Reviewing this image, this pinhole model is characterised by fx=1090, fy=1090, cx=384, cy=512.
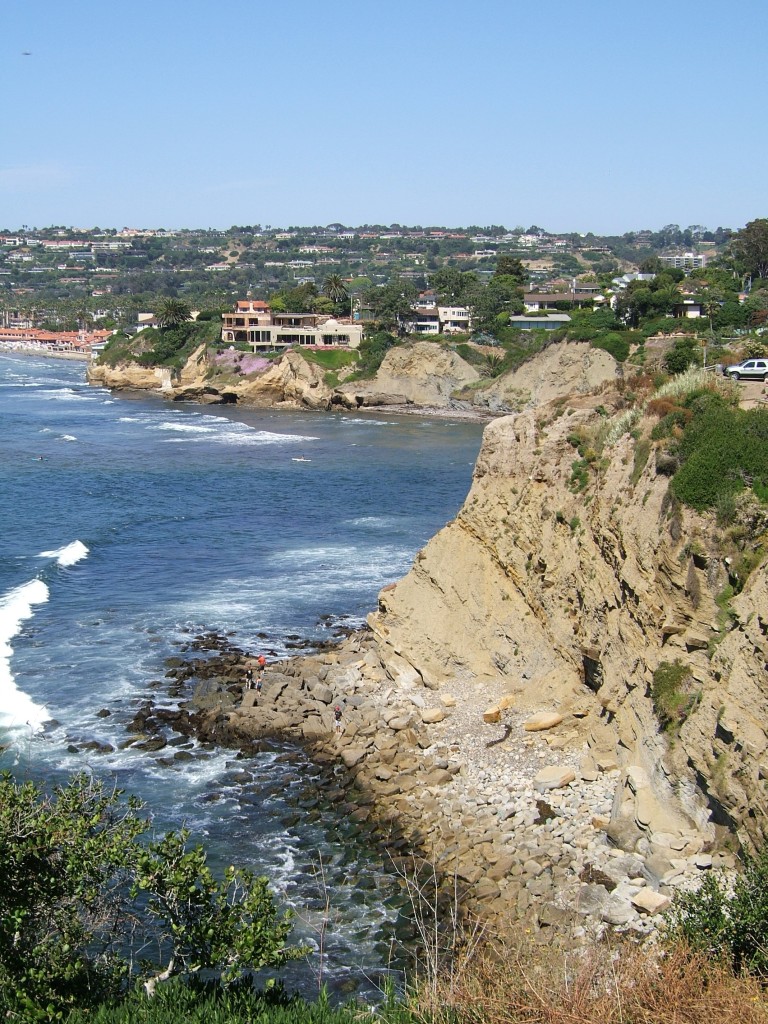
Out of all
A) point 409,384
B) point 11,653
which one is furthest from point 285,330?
point 11,653

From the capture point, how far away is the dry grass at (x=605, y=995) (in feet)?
36.4

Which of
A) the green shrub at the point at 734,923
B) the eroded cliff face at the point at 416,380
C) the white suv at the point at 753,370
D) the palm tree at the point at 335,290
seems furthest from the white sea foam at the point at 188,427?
the green shrub at the point at 734,923

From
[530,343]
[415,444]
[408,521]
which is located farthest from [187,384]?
[408,521]

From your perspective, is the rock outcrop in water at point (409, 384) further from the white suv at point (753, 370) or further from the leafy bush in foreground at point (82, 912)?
the leafy bush in foreground at point (82, 912)

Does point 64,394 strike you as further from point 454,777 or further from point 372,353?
point 454,777

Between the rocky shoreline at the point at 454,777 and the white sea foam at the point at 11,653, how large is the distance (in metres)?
2.79

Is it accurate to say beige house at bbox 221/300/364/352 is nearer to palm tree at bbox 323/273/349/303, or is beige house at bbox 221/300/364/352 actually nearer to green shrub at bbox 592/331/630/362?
palm tree at bbox 323/273/349/303

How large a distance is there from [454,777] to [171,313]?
105204 millimetres

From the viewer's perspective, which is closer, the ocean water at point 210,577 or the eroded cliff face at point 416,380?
the ocean water at point 210,577

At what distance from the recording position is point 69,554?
144 ft

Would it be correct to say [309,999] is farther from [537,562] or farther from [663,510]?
[537,562]

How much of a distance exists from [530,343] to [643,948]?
298 feet

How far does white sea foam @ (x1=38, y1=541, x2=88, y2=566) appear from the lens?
42.7 metres

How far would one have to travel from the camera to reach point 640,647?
21359mm
